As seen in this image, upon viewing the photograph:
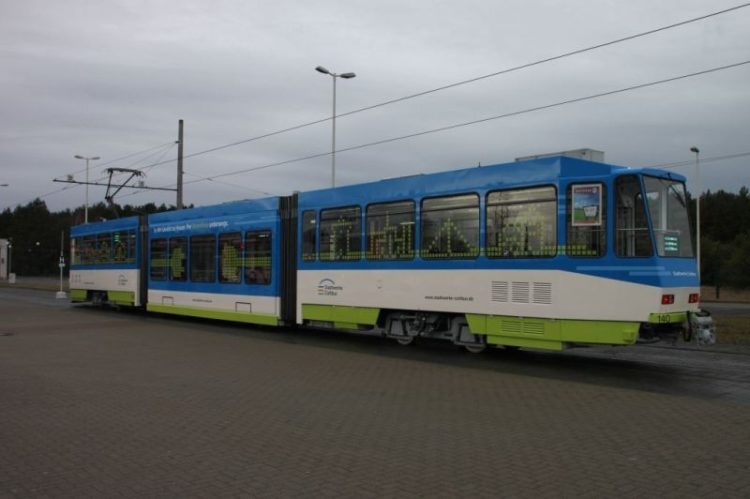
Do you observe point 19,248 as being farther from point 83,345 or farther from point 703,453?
point 703,453

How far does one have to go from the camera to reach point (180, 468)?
542 centimetres

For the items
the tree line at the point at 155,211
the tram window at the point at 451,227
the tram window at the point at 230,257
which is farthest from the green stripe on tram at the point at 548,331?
the tree line at the point at 155,211

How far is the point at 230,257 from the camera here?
18.1m

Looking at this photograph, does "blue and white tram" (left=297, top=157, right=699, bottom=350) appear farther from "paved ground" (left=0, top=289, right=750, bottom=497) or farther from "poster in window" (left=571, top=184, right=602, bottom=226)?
"paved ground" (left=0, top=289, right=750, bottom=497)

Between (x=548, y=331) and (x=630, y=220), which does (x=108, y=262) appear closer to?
(x=548, y=331)

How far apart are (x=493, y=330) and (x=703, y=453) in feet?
18.6

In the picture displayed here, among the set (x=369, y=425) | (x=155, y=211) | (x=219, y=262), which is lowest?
(x=369, y=425)

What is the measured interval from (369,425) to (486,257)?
534 cm

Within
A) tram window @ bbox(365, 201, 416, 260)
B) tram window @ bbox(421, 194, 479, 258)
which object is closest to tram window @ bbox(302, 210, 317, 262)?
tram window @ bbox(365, 201, 416, 260)

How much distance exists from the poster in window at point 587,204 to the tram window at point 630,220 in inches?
10.8

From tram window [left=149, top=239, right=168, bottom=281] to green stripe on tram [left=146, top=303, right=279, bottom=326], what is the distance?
3.12 ft

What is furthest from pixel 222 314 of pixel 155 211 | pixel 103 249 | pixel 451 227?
pixel 155 211

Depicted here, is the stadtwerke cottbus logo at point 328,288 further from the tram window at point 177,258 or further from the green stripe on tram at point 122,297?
the green stripe on tram at point 122,297

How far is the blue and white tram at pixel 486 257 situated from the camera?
1010cm
